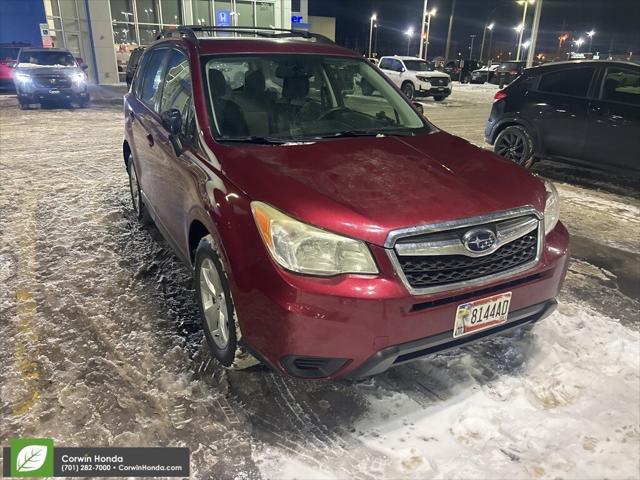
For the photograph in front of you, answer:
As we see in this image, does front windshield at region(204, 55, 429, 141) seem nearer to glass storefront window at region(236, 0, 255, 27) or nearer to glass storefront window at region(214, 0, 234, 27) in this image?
glass storefront window at region(214, 0, 234, 27)

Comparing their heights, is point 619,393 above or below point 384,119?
below

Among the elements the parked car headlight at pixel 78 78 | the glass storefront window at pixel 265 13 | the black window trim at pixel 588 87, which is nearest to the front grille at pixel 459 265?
the black window trim at pixel 588 87

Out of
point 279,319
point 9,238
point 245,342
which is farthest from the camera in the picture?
point 9,238

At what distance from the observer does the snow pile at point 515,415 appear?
2.29 metres

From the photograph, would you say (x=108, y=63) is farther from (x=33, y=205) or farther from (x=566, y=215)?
(x=566, y=215)

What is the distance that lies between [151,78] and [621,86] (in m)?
5.96

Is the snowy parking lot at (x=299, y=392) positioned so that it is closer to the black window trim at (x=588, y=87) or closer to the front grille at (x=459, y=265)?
the front grille at (x=459, y=265)

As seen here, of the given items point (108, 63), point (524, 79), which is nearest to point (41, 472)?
point (524, 79)

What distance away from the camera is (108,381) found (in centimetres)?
286

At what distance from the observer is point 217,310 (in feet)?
9.61

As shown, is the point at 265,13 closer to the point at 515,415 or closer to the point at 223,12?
the point at 223,12

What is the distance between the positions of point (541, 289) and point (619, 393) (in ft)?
2.50

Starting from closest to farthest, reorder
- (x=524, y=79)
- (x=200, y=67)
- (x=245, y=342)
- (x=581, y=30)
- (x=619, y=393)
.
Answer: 1. (x=245, y=342)
2. (x=619, y=393)
3. (x=200, y=67)
4. (x=524, y=79)
5. (x=581, y=30)

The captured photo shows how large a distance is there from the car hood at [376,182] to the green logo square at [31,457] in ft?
5.07
